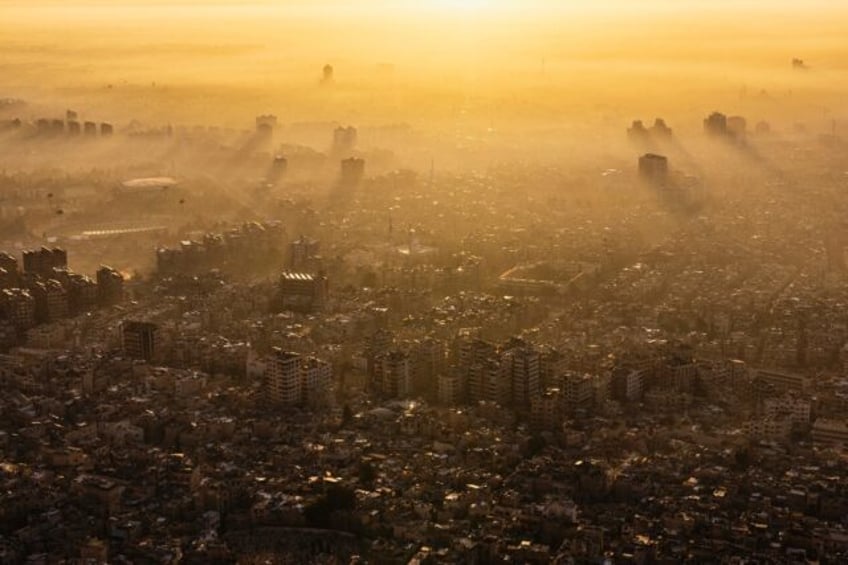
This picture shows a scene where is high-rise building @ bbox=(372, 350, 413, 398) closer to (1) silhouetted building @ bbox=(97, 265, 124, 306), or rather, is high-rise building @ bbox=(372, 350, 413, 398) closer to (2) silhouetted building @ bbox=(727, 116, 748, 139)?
(1) silhouetted building @ bbox=(97, 265, 124, 306)

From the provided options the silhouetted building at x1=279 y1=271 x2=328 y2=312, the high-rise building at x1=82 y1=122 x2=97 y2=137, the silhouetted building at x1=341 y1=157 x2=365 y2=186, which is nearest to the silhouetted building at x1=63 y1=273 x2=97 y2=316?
the silhouetted building at x1=279 y1=271 x2=328 y2=312

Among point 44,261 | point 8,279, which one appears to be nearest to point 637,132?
point 44,261

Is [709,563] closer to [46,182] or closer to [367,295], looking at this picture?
[367,295]

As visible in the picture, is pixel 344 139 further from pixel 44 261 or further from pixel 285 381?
pixel 285 381

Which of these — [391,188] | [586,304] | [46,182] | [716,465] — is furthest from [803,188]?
[716,465]

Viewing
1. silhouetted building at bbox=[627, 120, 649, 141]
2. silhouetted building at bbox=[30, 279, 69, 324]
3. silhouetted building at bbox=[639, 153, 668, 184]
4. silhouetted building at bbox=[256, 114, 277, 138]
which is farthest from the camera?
silhouetted building at bbox=[256, 114, 277, 138]

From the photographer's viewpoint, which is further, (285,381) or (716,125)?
(716,125)
